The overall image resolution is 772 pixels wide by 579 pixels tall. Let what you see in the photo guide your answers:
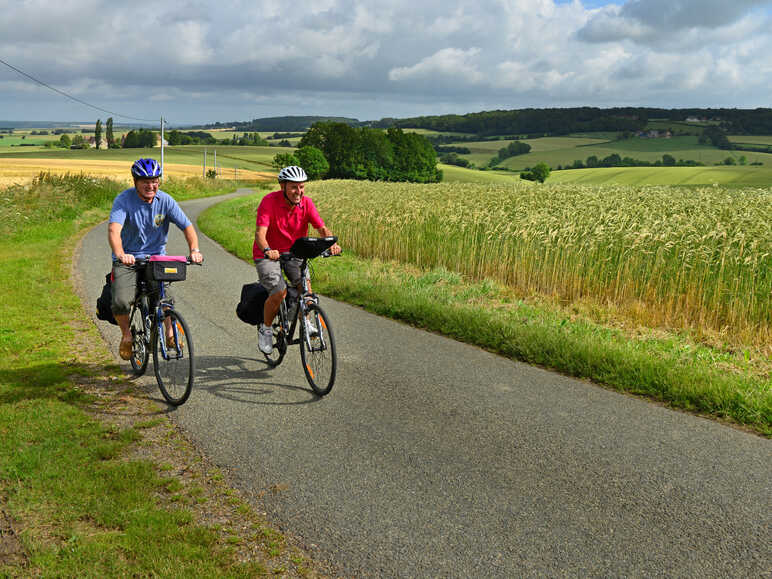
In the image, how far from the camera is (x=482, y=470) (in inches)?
193

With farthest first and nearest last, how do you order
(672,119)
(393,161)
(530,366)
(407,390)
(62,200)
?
(672,119), (393,161), (62,200), (530,366), (407,390)

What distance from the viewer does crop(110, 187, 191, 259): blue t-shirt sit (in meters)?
6.25

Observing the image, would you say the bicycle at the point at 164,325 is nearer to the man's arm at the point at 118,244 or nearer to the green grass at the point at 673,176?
the man's arm at the point at 118,244

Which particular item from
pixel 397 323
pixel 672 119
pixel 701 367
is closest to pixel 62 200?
pixel 397 323

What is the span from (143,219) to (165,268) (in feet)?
1.95

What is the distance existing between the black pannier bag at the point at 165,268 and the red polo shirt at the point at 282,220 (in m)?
0.95

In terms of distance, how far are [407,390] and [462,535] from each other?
2955 mm

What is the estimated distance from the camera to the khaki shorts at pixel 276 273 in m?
6.83

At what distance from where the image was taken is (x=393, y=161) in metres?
110

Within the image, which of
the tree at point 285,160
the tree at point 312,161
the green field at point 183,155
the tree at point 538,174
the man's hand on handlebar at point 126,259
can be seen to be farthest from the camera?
the green field at point 183,155

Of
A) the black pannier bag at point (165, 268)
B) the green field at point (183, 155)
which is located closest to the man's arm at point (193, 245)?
the black pannier bag at point (165, 268)

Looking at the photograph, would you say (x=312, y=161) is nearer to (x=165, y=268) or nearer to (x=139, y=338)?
(x=139, y=338)

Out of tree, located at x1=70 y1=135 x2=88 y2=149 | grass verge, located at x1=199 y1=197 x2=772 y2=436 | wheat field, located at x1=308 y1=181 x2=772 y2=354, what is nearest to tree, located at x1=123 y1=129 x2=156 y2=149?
tree, located at x1=70 y1=135 x2=88 y2=149

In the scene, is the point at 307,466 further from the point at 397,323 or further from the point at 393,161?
the point at 393,161
